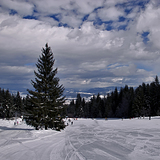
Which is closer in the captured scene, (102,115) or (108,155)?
(108,155)

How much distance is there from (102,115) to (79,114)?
49.7 feet

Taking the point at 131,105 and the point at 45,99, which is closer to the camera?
the point at 45,99

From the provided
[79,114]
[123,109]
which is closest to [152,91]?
[123,109]

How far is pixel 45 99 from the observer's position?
2375 cm

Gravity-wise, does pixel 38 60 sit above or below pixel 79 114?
above

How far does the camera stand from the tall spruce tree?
2227 cm

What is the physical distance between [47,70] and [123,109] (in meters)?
70.3

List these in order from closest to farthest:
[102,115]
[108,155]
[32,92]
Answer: [108,155]
[32,92]
[102,115]

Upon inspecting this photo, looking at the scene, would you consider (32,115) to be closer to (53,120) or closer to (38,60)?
(53,120)

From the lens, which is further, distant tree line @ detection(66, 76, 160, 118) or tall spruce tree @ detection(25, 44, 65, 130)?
distant tree line @ detection(66, 76, 160, 118)

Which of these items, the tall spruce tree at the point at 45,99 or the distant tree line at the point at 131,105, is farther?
the distant tree line at the point at 131,105

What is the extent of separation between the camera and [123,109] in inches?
3425

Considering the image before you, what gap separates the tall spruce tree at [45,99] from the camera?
22.3m

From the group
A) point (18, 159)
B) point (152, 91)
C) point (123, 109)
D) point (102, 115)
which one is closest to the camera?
point (18, 159)
